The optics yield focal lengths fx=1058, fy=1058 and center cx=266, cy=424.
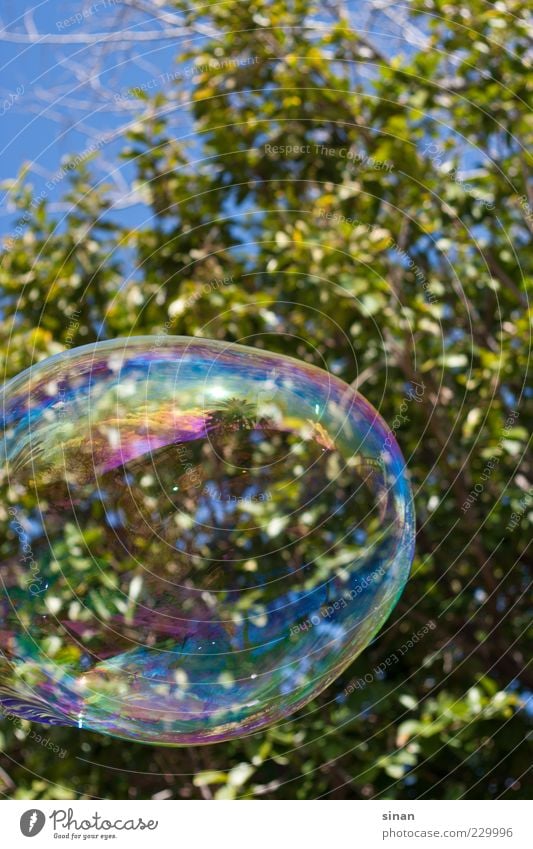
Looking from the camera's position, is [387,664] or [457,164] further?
[457,164]

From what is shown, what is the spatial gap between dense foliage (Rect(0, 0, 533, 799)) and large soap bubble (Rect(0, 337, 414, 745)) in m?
0.81

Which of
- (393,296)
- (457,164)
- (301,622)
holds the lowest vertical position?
(301,622)

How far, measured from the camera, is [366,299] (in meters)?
3.18

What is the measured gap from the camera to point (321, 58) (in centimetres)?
337

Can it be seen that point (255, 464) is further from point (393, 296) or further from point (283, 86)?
point (283, 86)

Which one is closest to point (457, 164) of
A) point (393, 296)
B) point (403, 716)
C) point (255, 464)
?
point (393, 296)

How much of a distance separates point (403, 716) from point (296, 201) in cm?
169
